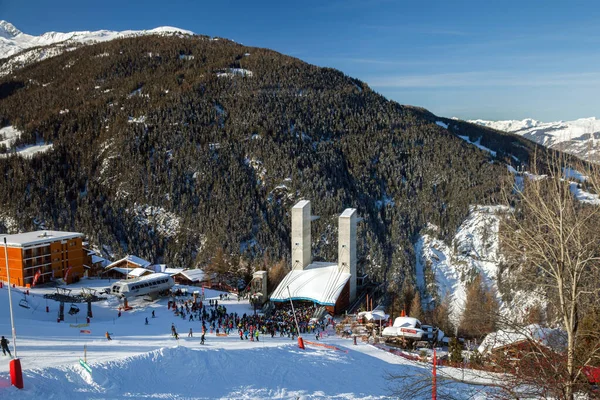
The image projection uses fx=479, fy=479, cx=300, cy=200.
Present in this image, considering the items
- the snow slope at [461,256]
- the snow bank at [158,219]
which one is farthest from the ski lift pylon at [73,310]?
the snow slope at [461,256]

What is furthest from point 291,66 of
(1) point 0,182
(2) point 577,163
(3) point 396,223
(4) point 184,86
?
(2) point 577,163

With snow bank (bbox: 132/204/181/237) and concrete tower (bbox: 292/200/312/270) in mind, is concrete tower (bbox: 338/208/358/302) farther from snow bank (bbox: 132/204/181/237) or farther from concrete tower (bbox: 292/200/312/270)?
snow bank (bbox: 132/204/181/237)

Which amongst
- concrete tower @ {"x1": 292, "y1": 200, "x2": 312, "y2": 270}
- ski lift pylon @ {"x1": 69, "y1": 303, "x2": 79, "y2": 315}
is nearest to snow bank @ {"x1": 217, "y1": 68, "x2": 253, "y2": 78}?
concrete tower @ {"x1": 292, "y1": 200, "x2": 312, "y2": 270}

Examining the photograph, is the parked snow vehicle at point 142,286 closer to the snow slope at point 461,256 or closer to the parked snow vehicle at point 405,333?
the parked snow vehicle at point 405,333

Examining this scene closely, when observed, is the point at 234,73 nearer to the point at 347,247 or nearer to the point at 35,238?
the point at 35,238

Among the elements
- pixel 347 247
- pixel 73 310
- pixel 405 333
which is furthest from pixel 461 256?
pixel 73 310

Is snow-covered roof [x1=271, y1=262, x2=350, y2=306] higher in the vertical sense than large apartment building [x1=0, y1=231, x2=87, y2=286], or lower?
lower

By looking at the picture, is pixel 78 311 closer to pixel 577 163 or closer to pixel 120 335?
pixel 120 335

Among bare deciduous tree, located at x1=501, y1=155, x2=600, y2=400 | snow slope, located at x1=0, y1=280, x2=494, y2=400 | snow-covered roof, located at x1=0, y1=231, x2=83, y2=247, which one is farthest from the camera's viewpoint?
snow-covered roof, located at x1=0, y1=231, x2=83, y2=247
